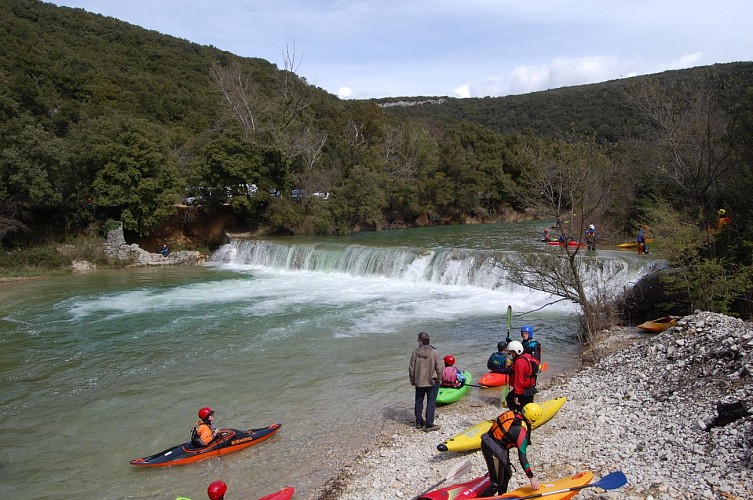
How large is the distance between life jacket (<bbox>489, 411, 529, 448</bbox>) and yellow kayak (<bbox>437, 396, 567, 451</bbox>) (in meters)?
1.79

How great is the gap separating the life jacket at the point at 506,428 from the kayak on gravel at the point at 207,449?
397 centimetres

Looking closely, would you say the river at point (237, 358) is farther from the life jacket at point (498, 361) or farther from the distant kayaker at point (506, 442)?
the distant kayaker at point (506, 442)

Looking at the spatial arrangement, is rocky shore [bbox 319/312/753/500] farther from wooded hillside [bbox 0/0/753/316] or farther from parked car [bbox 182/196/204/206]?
parked car [bbox 182/196/204/206]

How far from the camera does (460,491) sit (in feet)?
17.9

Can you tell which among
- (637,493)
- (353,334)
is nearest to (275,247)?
(353,334)

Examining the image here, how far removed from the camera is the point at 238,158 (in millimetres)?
30125

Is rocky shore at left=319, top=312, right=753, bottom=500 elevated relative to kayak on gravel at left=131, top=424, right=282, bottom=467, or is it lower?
elevated

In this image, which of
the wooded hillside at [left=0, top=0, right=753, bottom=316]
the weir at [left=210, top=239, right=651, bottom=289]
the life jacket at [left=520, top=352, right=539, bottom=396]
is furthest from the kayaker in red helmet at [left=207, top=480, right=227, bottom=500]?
the weir at [left=210, top=239, right=651, bottom=289]

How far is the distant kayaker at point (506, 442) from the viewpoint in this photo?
5004 millimetres

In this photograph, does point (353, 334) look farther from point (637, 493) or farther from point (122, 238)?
point (122, 238)

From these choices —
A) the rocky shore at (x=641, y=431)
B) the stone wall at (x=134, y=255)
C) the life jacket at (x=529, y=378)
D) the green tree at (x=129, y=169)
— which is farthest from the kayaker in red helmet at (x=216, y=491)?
the green tree at (x=129, y=169)

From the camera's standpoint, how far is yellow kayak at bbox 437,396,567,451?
6.81 meters

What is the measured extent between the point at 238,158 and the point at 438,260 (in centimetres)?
1544

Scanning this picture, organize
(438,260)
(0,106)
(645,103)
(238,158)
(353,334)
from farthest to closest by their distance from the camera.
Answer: (238,158)
(0,106)
(438,260)
(645,103)
(353,334)
